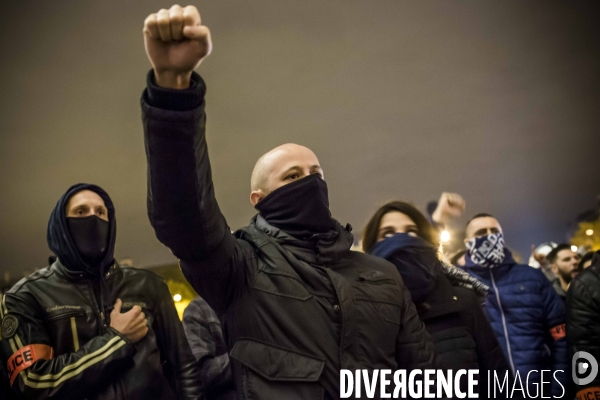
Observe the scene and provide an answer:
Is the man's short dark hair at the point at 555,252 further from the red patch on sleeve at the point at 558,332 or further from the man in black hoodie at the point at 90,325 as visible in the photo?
the man in black hoodie at the point at 90,325

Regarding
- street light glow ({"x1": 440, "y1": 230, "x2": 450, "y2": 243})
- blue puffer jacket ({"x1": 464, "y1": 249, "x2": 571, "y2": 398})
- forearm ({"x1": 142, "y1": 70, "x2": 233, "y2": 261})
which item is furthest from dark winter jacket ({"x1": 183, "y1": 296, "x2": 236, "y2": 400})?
blue puffer jacket ({"x1": 464, "y1": 249, "x2": 571, "y2": 398})

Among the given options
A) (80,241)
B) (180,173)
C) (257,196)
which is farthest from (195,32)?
(80,241)

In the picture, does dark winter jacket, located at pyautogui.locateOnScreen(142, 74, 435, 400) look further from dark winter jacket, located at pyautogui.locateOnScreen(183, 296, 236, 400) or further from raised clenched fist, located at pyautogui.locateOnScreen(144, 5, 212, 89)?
dark winter jacket, located at pyautogui.locateOnScreen(183, 296, 236, 400)

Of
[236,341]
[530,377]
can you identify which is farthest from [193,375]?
[530,377]

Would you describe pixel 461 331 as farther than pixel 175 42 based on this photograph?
Yes

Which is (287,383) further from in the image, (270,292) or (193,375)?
(193,375)

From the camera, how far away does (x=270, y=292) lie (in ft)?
5.41

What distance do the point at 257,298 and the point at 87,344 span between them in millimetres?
1054

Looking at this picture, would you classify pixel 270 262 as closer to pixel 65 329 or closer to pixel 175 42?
pixel 175 42

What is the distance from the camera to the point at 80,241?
2586 mm

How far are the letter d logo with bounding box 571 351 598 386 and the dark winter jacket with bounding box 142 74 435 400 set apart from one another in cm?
169

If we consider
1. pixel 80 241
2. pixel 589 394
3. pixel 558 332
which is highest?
pixel 80 241

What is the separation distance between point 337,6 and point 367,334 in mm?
9421

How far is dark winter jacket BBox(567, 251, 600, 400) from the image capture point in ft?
10.3
